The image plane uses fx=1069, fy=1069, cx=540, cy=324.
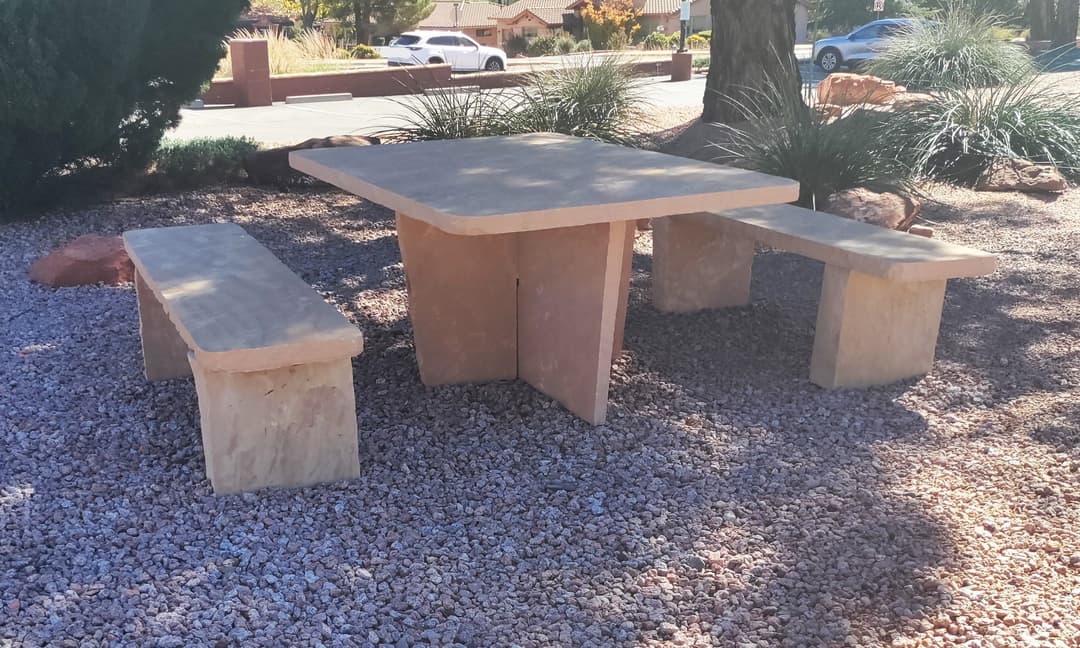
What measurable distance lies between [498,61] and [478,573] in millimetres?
24711

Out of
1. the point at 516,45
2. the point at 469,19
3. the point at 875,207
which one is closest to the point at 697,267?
the point at 875,207

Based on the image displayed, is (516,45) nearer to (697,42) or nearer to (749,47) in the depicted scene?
(697,42)

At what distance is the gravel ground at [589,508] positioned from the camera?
2580 mm

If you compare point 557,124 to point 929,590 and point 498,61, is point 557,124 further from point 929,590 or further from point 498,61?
point 498,61

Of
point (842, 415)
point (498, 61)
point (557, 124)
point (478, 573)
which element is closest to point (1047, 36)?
point (498, 61)

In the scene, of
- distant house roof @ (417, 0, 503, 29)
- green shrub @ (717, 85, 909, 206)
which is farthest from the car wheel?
distant house roof @ (417, 0, 503, 29)

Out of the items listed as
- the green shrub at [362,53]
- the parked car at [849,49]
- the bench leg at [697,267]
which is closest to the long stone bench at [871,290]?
the bench leg at [697,267]

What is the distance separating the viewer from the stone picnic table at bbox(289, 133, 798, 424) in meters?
3.31

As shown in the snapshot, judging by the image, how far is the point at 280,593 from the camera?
2633mm

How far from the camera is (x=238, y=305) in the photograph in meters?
3.33

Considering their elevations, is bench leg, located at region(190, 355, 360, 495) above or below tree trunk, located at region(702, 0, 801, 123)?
below

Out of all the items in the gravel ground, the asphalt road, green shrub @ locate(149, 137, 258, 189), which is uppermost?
green shrub @ locate(149, 137, 258, 189)

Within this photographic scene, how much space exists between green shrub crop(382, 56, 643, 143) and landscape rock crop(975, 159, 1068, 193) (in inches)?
104

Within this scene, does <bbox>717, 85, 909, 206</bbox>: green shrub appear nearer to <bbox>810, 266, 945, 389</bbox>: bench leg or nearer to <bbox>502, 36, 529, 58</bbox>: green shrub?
<bbox>810, 266, 945, 389</bbox>: bench leg
